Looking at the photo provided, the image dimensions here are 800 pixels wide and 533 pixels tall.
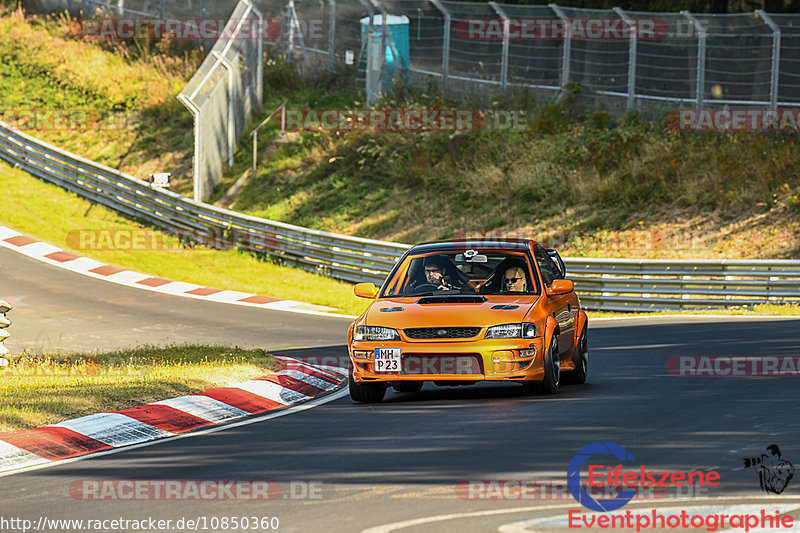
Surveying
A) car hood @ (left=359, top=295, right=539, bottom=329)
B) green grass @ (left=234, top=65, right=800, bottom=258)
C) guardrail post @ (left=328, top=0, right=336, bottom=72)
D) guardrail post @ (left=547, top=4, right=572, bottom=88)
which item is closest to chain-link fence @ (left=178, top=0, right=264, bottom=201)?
green grass @ (left=234, top=65, right=800, bottom=258)

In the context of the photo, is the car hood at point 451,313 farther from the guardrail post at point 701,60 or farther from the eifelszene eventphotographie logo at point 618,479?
the guardrail post at point 701,60

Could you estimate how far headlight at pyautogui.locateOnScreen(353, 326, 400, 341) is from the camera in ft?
39.8

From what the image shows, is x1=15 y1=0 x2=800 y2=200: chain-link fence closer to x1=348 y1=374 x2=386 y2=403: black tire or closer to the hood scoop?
the hood scoop

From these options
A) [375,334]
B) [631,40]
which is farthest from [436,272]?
[631,40]

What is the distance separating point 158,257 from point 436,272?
20219 millimetres

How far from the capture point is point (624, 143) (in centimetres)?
3350

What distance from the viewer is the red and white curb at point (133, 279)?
26875mm

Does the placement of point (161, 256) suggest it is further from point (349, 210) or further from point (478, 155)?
point (478, 155)

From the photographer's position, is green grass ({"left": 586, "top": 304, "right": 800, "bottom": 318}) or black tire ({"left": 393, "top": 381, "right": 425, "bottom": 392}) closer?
black tire ({"left": 393, "top": 381, "right": 425, "bottom": 392})

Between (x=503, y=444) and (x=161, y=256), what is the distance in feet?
79.6

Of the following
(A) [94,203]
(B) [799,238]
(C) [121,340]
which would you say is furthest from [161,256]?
(B) [799,238]

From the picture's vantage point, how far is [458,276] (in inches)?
524

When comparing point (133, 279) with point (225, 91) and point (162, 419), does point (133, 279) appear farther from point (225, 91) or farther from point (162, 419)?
point (162, 419)

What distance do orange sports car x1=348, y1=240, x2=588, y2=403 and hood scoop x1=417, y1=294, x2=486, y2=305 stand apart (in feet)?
0.03
